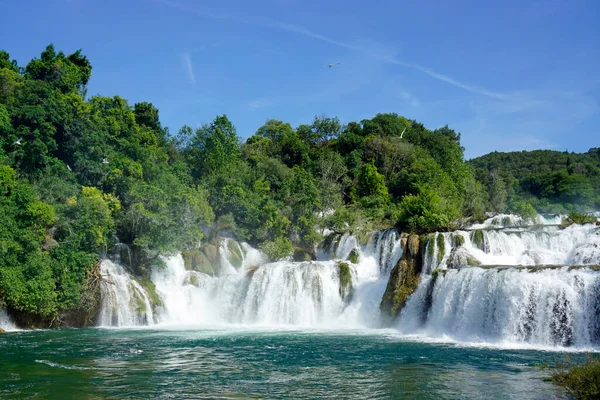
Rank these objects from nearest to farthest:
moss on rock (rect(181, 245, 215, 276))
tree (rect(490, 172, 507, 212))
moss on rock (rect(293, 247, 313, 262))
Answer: moss on rock (rect(181, 245, 215, 276)) < moss on rock (rect(293, 247, 313, 262)) < tree (rect(490, 172, 507, 212))

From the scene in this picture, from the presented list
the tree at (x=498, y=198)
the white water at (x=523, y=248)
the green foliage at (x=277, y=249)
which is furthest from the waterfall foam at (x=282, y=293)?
the tree at (x=498, y=198)

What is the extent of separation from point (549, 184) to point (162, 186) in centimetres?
5462

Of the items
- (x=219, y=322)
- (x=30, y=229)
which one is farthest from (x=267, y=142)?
(x=30, y=229)

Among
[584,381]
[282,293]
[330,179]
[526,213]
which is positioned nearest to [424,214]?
[282,293]

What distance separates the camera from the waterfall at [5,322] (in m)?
26.9

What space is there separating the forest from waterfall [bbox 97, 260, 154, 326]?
1.21m

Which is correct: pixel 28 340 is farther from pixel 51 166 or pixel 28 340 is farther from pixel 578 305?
pixel 578 305

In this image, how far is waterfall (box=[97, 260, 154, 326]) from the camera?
29.6m

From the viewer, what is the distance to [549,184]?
7256 cm

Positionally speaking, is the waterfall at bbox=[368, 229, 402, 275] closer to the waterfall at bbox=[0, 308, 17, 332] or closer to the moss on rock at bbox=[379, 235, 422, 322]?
the moss on rock at bbox=[379, 235, 422, 322]

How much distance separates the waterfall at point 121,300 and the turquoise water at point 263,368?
5.29m

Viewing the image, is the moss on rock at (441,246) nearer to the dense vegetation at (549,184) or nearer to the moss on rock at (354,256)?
the moss on rock at (354,256)

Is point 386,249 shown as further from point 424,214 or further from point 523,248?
point 523,248

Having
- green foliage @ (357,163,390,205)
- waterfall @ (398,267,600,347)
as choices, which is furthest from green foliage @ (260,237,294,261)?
waterfall @ (398,267,600,347)
